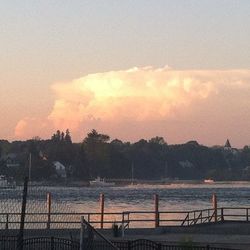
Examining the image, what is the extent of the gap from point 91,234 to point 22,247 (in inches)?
111

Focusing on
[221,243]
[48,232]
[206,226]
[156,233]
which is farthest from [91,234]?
[206,226]

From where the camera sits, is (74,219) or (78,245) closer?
(78,245)

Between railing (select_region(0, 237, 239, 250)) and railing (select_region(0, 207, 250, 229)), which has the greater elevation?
railing (select_region(0, 207, 250, 229))

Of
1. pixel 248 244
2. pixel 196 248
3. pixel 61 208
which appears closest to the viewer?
pixel 196 248

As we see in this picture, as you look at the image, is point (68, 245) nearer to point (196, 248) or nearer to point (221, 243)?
point (196, 248)

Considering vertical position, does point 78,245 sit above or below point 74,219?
below

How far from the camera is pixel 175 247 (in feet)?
83.3

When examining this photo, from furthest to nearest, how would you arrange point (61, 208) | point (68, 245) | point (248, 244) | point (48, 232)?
point (61, 208)
point (48, 232)
point (248, 244)
point (68, 245)

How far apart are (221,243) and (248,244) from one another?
3.84 ft

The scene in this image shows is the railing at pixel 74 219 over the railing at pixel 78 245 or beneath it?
over

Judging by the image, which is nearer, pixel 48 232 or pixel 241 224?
pixel 48 232

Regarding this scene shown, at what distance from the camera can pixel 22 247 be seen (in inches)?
1004

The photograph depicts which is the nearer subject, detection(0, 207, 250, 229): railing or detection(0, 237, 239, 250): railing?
detection(0, 237, 239, 250): railing

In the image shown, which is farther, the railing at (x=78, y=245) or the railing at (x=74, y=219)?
the railing at (x=74, y=219)
